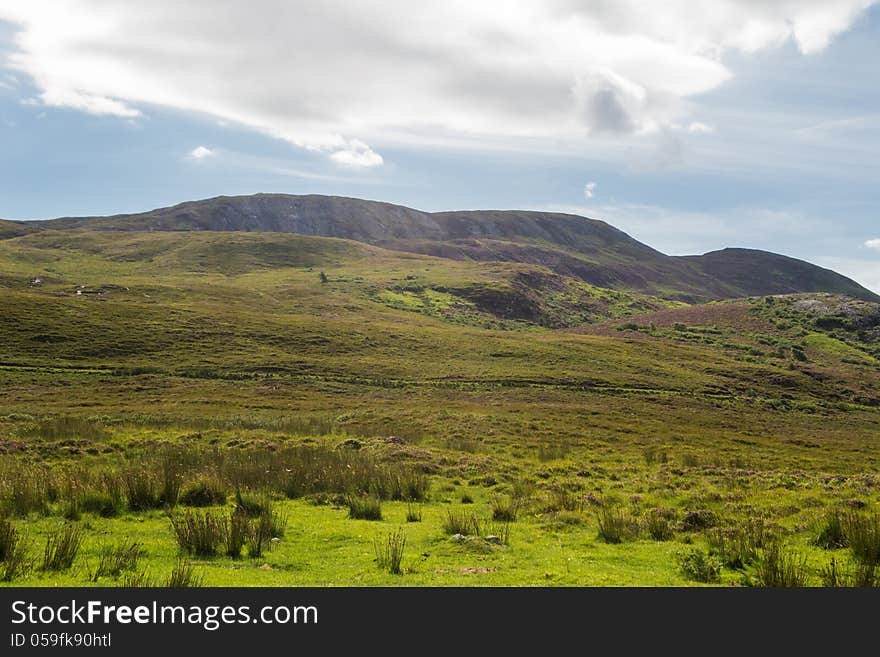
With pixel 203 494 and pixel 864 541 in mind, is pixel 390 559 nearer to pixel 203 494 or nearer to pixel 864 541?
pixel 203 494

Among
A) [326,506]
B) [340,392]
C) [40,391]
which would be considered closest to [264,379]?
[340,392]

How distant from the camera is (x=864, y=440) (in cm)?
4509

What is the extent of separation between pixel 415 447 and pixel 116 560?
762 inches

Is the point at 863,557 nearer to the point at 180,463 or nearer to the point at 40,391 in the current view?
the point at 180,463

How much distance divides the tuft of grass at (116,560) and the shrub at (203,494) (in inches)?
174

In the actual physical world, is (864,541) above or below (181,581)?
above

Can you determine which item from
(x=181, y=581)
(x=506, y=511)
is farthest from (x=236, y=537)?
(x=506, y=511)

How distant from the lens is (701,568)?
29.4 ft

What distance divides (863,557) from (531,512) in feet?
24.8

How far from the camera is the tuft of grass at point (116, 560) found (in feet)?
27.2

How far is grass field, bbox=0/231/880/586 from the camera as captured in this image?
9.65 metres

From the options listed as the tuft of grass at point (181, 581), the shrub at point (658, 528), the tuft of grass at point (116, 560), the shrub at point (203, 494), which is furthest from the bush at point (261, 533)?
the shrub at point (658, 528)

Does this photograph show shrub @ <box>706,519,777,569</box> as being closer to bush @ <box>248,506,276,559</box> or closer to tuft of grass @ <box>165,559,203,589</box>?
bush @ <box>248,506,276,559</box>

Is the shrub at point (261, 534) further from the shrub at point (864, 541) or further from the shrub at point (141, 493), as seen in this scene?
the shrub at point (864, 541)
